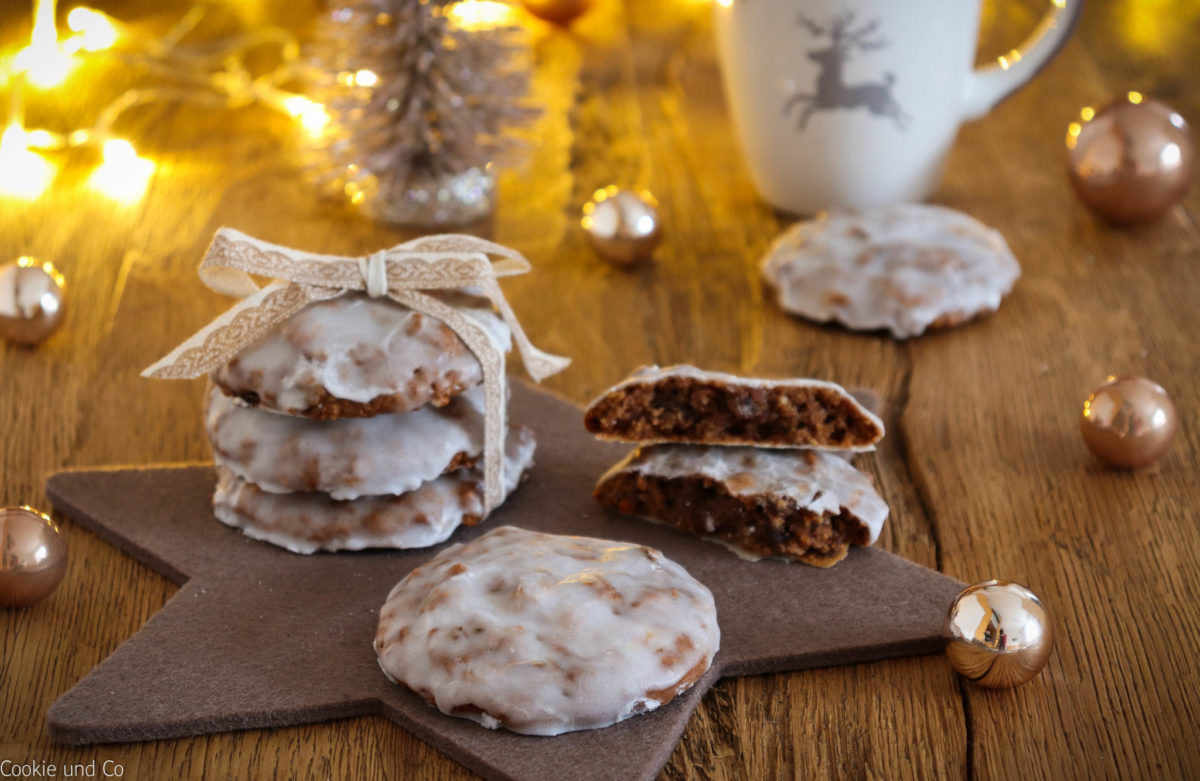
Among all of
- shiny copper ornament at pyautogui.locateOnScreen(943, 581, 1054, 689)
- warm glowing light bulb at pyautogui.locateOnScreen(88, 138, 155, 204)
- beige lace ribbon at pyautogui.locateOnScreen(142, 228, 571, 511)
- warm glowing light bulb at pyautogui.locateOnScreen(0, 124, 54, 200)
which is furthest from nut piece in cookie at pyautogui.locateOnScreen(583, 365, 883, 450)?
warm glowing light bulb at pyautogui.locateOnScreen(0, 124, 54, 200)

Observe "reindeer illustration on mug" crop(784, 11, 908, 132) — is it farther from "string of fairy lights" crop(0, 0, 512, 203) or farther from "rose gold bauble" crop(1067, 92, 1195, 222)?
"string of fairy lights" crop(0, 0, 512, 203)

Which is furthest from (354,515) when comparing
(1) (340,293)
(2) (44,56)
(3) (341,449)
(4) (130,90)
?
(2) (44,56)

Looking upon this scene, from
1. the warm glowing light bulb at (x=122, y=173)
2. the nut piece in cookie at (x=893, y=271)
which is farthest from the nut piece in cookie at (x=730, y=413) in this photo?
the warm glowing light bulb at (x=122, y=173)

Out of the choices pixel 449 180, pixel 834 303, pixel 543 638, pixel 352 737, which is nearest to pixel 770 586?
pixel 543 638

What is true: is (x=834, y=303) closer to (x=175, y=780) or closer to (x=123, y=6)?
(x=175, y=780)

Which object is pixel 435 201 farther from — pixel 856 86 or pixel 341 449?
pixel 341 449
